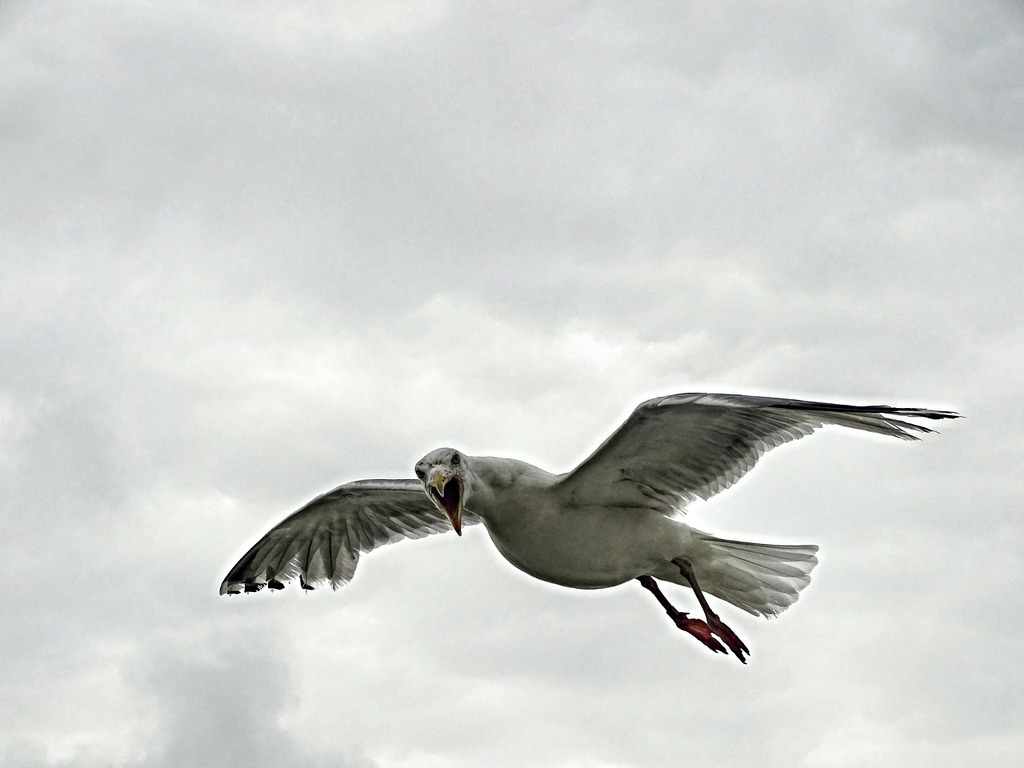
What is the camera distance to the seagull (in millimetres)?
11609

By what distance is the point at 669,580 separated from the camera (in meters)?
13.2

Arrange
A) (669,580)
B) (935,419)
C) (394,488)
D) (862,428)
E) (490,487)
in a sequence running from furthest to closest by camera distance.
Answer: (394,488) < (669,580) < (490,487) < (862,428) < (935,419)

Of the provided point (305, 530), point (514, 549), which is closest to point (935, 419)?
point (514, 549)

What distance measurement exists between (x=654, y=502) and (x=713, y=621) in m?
1.30

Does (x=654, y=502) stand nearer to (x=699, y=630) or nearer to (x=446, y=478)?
(x=699, y=630)

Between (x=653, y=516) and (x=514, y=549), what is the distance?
4.78 feet

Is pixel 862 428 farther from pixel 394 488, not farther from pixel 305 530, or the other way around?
pixel 305 530

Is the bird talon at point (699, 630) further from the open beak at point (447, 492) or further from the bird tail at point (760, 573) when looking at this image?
the open beak at point (447, 492)

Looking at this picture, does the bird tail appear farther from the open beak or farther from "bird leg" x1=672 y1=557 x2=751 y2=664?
the open beak

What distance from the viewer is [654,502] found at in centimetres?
1252

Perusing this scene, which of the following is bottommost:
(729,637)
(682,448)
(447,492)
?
(729,637)

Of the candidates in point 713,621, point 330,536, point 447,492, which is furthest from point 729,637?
point 330,536

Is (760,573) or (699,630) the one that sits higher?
(760,573)

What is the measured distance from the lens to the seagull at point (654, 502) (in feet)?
38.1
